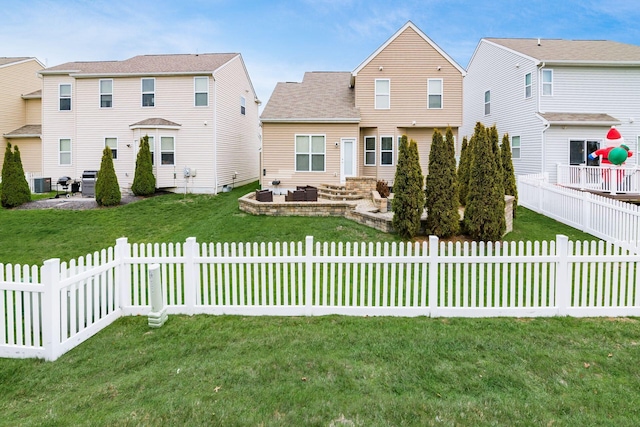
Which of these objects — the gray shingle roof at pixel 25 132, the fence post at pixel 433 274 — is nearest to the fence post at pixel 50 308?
the fence post at pixel 433 274

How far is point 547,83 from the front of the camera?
1891cm

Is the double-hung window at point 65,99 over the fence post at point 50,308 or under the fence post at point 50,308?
over

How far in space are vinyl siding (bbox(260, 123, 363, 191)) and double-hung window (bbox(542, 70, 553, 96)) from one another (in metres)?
9.46

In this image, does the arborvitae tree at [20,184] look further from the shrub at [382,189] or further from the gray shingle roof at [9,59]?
the shrub at [382,189]

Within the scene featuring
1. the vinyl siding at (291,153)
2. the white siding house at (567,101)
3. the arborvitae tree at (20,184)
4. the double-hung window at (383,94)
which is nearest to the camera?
the arborvitae tree at (20,184)

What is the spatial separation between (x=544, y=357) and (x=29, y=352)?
5856mm

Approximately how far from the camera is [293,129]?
18.0 meters

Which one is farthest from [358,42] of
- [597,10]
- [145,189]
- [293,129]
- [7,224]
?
[7,224]

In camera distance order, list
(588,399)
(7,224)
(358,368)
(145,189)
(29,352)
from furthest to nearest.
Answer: (145,189) < (7,224) < (29,352) < (358,368) < (588,399)

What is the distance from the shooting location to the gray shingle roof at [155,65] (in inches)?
753

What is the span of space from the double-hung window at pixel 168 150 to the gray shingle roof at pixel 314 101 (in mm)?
4796

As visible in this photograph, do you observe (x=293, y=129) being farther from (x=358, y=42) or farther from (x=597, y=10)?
(x=597, y=10)

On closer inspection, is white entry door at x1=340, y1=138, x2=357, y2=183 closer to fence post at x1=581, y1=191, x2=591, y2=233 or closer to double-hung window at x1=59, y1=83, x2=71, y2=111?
fence post at x1=581, y1=191, x2=591, y2=233

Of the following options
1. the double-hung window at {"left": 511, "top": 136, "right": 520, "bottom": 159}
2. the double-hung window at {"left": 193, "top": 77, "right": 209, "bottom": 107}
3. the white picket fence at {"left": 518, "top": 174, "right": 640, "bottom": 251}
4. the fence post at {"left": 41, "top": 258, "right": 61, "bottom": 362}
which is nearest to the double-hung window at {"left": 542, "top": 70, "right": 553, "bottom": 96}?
the double-hung window at {"left": 511, "top": 136, "right": 520, "bottom": 159}
